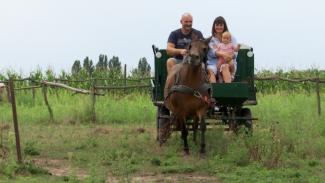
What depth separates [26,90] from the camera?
72.1 feet

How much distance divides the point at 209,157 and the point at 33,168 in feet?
9.44

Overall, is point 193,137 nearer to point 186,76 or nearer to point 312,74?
point 186,76

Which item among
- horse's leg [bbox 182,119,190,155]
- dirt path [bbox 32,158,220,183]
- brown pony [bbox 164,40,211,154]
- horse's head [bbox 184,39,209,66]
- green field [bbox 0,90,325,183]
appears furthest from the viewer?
horse's leg [bbox 182,119,190,155]

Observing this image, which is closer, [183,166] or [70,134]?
[183,166]

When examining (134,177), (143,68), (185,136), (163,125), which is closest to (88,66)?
(143,68)

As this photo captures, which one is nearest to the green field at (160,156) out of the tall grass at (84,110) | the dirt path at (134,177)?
the dirt path at (134,177)

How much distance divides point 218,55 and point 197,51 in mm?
1402

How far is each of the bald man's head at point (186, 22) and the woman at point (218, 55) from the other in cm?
43

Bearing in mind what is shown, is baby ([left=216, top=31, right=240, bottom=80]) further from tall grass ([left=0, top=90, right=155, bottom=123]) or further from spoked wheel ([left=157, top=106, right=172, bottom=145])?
tall grass ([left=0, top=90, right=155, bottom=123])

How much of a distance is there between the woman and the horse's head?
3.81 feet

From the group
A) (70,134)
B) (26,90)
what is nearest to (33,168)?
(70,134)

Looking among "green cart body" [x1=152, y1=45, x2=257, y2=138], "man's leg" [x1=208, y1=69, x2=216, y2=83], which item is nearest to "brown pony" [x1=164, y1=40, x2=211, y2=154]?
"green cart body" [x1=152, y1=45, x2=257, y2=138]

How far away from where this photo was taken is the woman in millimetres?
10281

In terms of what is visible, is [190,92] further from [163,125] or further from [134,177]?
[134,177]
